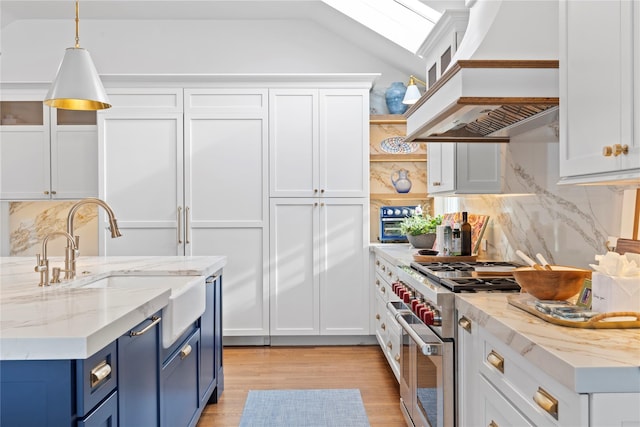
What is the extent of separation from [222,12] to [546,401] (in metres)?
4.39

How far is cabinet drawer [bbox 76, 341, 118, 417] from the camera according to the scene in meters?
1.34

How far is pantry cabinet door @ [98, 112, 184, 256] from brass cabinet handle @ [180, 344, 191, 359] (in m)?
2.02

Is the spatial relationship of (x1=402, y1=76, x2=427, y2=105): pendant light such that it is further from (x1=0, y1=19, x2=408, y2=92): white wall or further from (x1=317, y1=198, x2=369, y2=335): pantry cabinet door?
(x1=317, y1=198, x2=369, y2=335): pantry cabinet door

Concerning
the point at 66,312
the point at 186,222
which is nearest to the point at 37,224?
the point at 186,222

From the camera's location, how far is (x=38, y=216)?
4.90 meters

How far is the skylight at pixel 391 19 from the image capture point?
13.5 ft

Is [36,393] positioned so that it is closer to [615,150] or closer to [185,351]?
[185,351]

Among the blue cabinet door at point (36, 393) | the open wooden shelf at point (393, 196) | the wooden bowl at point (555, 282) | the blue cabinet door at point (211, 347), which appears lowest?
the blue cabinet door at point (211, 347)

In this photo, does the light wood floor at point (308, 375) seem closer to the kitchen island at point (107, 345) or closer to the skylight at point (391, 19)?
the kitchen island at point (107, 345)

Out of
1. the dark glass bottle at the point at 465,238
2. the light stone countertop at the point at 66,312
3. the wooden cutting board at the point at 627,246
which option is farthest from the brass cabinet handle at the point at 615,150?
the dark glass bottle at the point at 465,238

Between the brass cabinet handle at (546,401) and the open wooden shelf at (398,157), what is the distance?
140 inches

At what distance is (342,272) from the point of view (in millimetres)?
4445

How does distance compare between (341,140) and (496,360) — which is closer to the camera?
(496,360)

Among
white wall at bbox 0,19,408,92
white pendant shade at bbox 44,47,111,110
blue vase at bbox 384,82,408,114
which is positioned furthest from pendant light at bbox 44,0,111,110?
blue vase at bbox 384,82,408,114
